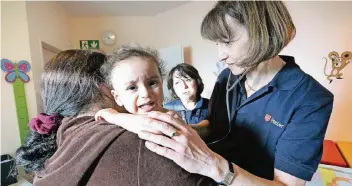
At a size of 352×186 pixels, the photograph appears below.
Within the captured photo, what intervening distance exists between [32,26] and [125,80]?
73.9 inches

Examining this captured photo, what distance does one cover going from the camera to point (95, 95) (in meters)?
0.61

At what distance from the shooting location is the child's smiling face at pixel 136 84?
0.67 m

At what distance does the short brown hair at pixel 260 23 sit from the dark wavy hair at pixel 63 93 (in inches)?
16.0

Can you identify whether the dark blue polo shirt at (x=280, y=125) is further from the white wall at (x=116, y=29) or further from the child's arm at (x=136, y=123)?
the white wall at (x=116, y=29)

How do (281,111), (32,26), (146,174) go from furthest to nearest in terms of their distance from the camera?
(32,26)
(281,111)
(146,174)

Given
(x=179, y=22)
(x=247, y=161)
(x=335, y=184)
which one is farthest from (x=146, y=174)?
(x=179, y=22)

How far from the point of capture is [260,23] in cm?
55

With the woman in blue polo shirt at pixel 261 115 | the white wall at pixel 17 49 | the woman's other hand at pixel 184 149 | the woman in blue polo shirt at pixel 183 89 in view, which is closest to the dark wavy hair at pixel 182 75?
the woman in blue polo shirt at pixel 183 89

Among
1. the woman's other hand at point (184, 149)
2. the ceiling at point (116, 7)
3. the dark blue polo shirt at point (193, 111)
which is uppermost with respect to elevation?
the ceiling at point (116, 7)

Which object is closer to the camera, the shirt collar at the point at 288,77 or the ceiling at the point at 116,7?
the shirt collar at the point at 288,77

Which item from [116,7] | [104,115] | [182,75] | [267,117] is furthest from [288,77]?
[116,7]

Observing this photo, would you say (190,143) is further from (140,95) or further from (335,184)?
(335,184)

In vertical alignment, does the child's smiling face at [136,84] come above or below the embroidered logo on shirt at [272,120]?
above

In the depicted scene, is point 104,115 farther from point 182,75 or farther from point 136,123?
point 182,75
